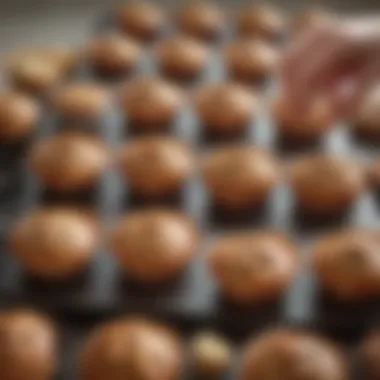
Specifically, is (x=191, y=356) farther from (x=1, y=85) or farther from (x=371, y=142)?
(x=1, y=85)

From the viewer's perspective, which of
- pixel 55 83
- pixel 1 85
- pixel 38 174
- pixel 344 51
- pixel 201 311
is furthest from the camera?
pixel 1 85

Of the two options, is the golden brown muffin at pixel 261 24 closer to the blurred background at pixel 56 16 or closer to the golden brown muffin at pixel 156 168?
the blurred background at pixel 56 16

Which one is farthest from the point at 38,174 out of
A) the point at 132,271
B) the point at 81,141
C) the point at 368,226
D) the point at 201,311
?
the point at 368,226

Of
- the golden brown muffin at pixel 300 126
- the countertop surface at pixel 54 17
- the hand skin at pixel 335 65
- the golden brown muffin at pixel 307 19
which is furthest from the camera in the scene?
the countertop surface at pixel 54 17

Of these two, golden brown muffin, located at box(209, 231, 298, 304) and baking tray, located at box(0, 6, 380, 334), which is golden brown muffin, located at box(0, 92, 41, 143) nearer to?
baking tray, located at box(0, 6, 380, 334)

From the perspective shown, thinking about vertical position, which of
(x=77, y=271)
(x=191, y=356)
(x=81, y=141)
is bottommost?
(x=191, y=356)

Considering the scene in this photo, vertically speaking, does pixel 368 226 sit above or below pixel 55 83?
below

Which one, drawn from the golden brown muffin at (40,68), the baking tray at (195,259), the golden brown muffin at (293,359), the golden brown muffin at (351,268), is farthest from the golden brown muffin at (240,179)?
the golden brown muffin at (40,68)
